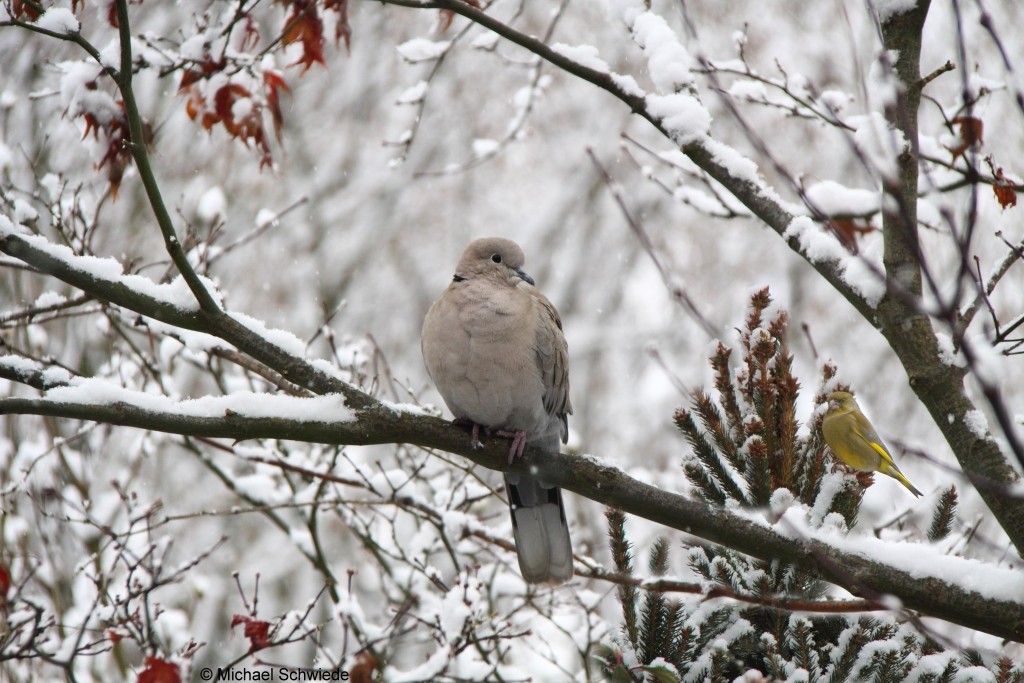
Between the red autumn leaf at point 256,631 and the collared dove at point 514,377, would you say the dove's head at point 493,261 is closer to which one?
the collared dove at point 514,377

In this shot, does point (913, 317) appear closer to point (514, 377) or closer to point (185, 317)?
point (514, 377)

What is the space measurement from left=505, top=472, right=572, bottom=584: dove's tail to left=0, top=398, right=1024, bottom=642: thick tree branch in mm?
792

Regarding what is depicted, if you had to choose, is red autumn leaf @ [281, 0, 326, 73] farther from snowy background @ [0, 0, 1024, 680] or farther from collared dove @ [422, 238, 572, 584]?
snowy background @ [0, 0, 1024, 680]

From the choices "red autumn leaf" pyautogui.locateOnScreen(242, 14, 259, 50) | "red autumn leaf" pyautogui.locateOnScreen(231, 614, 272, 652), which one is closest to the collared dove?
"red autumn leaf" pyautogui.locateOnScreen(231, 614, 272, 652)

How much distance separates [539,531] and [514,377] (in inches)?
22.7

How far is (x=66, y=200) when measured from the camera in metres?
4.65

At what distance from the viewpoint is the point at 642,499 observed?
2.39m

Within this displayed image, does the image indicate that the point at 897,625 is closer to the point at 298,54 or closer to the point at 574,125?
the point at 298,54

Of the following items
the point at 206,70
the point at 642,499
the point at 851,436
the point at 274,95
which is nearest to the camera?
the point at 642,499

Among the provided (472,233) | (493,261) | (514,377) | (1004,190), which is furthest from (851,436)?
(472,233)

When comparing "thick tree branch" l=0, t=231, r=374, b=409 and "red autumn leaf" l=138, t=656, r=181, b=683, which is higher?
"thick tree branch" l=0, t=231, r=374, b=409

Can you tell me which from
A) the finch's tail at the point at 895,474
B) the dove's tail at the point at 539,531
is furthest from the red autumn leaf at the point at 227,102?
the finch's tail at the point at 895,474

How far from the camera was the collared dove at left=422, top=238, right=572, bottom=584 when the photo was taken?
3.35 m

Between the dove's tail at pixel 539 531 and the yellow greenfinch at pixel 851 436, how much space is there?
3.55 feet
